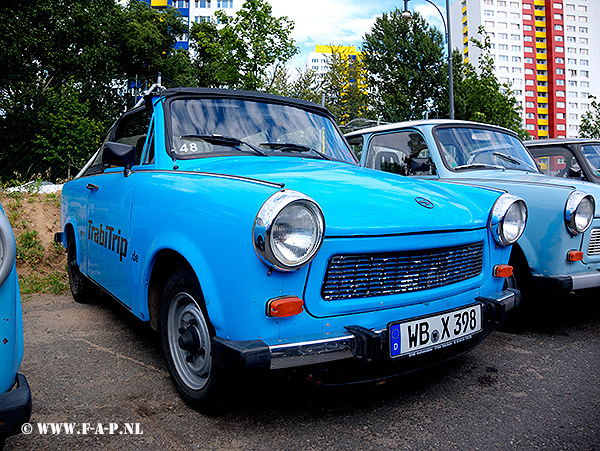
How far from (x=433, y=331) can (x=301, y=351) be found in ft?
2.33

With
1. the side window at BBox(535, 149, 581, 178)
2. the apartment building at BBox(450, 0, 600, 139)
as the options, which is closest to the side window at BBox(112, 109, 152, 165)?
the side window at BBox(535, 149, 581, 178)

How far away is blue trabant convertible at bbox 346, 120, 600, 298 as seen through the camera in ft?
11.5

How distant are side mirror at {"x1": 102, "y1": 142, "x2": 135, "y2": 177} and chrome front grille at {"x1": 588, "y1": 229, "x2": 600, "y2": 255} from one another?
11.5ft

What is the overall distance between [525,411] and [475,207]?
3.64 ft

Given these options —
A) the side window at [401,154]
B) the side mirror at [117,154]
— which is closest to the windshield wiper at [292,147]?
the side mirror at [117,154]

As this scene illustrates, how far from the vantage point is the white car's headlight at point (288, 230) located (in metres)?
1.79

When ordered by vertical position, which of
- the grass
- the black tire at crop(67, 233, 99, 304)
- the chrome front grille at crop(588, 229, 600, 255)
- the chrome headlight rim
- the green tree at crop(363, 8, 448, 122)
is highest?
the green tree at crop(363, 8, 448, 122)

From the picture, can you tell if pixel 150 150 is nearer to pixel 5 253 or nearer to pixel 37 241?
pixel 5 253

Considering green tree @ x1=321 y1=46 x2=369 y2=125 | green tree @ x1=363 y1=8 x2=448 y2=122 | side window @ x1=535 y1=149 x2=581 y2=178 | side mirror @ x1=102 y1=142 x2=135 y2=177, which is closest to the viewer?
side mirror @ x1=102 y1=142 x2=135 y2=177

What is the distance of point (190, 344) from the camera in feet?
7.32

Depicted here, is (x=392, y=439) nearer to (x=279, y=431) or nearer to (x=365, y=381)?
(x=365, y=381)

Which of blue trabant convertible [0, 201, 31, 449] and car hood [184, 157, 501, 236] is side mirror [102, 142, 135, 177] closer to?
car hood [184, 157, 501, 236]

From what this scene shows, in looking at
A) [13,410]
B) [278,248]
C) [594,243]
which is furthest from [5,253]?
[594,243]

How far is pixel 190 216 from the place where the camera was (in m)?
2.19
